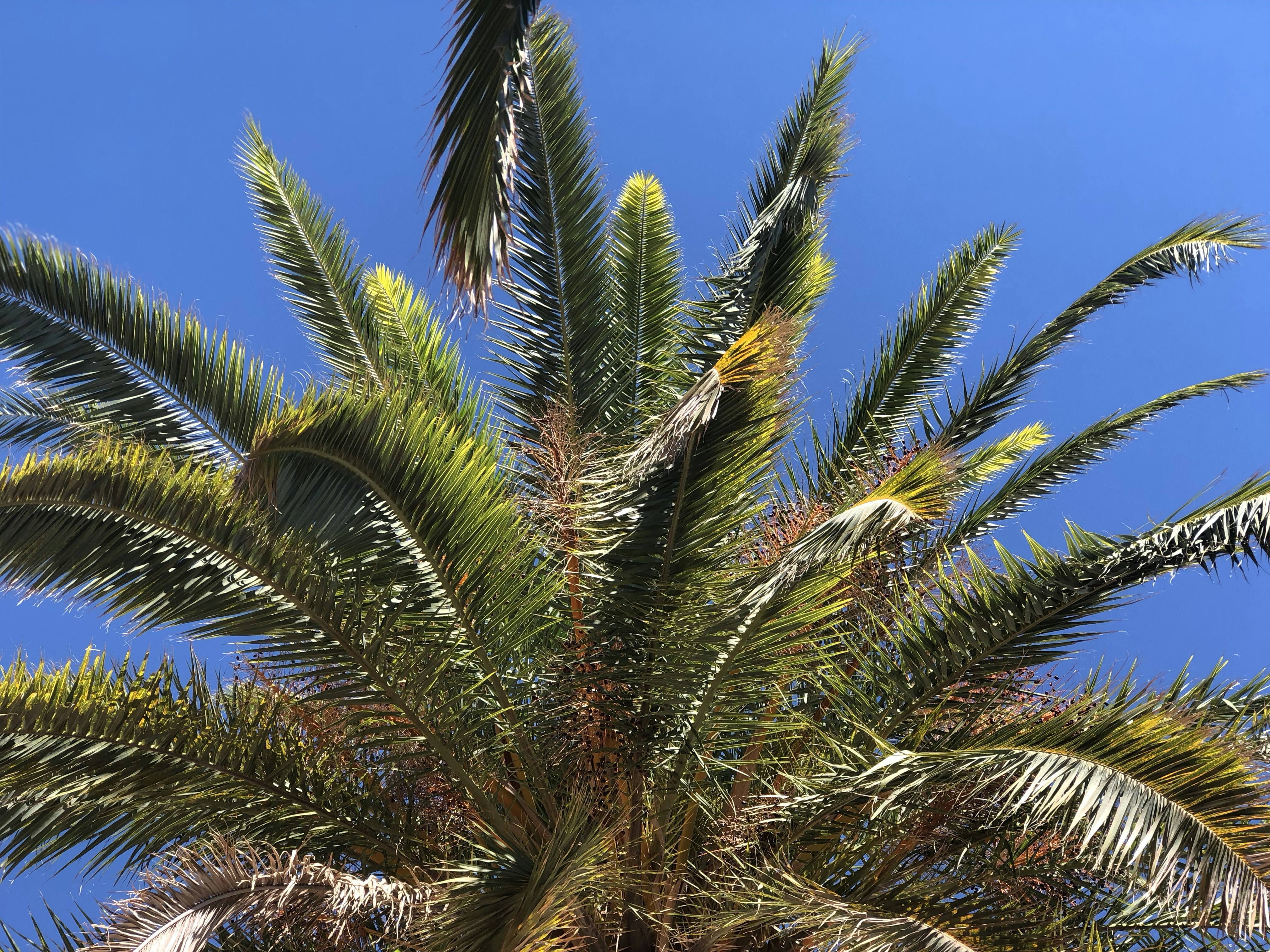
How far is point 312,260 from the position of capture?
8156mm

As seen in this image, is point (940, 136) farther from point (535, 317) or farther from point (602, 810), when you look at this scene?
point (602, 810)

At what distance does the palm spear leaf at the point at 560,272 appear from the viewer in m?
7.27

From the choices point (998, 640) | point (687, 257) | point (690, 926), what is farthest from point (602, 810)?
point (687, 257)

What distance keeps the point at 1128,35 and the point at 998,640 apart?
3130 centimetres

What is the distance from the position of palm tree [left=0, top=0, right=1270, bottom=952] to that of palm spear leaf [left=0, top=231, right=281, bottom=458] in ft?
0.07

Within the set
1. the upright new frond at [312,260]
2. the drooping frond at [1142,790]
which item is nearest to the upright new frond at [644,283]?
the upright new frond at [312,260]

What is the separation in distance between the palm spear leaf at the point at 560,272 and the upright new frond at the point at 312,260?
1.24m

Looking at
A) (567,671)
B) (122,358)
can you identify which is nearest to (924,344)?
(567,671)

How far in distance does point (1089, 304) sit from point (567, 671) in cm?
410

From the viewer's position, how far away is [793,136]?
291 inches

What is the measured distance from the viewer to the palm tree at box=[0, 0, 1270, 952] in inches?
160

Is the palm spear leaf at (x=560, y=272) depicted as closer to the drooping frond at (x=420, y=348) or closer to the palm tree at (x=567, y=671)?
the drooping frond at (x=420, y=348)

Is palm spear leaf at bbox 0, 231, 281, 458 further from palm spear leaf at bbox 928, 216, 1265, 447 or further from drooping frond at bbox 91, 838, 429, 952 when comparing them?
palm spear leaf at bbox 928, 216, 1265, 447

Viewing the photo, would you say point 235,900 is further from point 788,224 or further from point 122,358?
point 788,224
